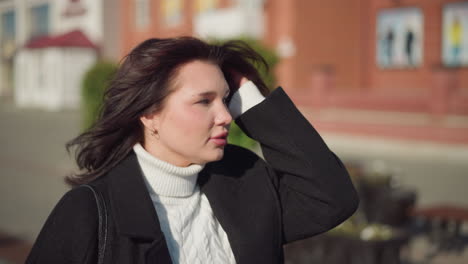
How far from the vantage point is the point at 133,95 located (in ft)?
6.70

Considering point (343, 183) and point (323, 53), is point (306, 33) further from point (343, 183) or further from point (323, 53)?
point (343, 183)

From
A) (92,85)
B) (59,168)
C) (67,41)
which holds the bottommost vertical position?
(59,168)

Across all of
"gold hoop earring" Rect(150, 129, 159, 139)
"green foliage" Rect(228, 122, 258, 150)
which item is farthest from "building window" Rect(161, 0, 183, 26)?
"gold hoop earring" Rect(150, 129, 159, 139)

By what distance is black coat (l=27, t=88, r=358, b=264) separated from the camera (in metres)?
1.97

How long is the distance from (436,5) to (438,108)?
855cm

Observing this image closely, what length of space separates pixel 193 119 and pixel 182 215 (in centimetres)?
33

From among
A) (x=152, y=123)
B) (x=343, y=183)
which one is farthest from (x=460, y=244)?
(x=152, y=123)

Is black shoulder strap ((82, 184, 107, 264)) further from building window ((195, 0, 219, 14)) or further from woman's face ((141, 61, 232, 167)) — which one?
building window ((195, 0, 219, 14))

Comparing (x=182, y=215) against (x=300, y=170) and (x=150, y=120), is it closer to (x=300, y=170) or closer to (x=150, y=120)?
(x=150, y=120)

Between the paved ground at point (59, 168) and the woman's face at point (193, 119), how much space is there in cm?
467

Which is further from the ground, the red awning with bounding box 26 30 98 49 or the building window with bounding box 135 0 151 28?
the building window with bounding box 135 0 151 28

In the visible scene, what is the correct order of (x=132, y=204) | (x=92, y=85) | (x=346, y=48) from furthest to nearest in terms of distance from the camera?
(x=346, y=48), (x=92, y=85), (x=132, y=204)

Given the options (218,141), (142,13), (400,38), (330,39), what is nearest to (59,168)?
(218,141)

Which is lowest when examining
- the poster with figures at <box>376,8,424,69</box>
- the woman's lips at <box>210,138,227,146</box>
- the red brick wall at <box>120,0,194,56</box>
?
the woman's lips at <box>210,138,227,146</box>
